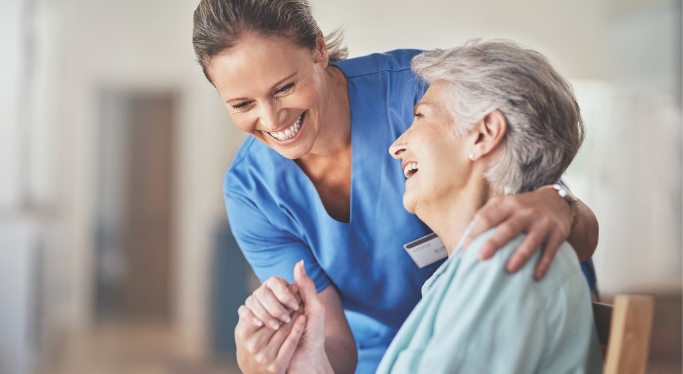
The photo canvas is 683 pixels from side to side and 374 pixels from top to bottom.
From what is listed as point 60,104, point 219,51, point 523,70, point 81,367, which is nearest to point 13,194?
point 81,367

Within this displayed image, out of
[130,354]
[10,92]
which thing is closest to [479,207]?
[10,92]

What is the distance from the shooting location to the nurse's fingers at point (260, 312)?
1.19 meters

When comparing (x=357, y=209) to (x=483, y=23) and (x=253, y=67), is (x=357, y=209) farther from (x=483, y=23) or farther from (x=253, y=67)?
(x=483, y=23)

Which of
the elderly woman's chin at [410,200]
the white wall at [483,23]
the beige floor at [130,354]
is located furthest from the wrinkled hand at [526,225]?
the white wall at [483,23]

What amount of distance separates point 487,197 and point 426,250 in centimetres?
28

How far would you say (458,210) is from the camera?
116 cm

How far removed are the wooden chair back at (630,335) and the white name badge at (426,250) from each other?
1.61ft

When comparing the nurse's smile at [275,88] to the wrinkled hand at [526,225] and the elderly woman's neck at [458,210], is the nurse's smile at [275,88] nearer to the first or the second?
the elderly woman's neck at [458,210]

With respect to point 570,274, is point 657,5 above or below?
above

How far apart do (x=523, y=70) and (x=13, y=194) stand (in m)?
3.67

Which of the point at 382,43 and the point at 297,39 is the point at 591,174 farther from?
the point at 297,39

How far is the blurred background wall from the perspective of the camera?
12.7 ft

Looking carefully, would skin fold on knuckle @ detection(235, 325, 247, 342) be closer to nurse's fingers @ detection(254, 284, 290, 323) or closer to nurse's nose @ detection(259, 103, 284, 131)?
nurse's fingers @ detection(254, 284, 290, 323)

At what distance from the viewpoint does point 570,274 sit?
0.96 meters
